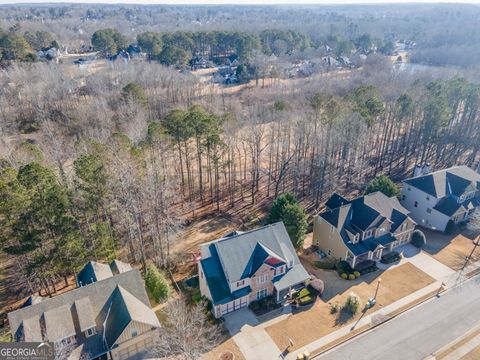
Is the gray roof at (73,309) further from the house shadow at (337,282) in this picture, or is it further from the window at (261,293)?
the house shadow at (337,282)

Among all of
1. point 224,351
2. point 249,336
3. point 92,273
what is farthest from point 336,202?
point 92,273

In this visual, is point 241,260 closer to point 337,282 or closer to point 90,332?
point 337,282

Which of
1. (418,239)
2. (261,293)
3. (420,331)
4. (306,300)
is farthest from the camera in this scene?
(418,239)

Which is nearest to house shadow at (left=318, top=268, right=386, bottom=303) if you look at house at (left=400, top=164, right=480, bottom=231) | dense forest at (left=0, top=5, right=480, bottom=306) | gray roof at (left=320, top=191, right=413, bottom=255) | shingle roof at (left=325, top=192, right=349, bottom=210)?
gray roof at (left=320, top=191, right=413, bottom=255)

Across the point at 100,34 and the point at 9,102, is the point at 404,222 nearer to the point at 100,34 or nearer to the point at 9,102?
the point at 9,102

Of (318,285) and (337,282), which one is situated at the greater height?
(318,285)
